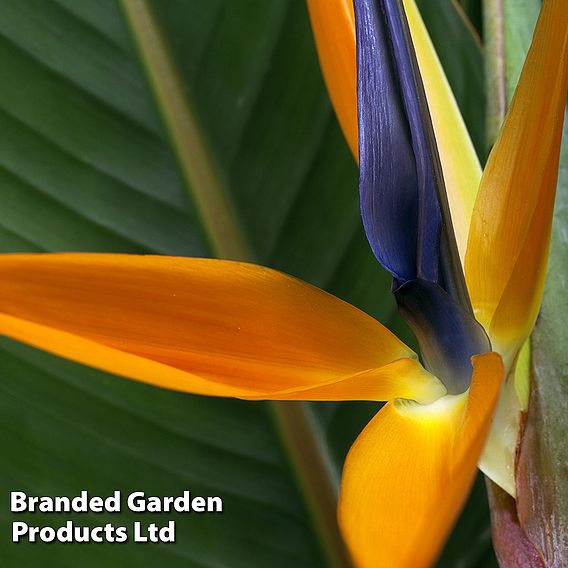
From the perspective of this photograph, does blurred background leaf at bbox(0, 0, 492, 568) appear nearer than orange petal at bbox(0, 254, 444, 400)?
No

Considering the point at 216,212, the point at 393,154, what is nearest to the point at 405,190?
the point at 393,154

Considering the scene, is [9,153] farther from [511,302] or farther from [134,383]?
[511,302]

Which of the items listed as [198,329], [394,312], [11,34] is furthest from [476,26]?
[198,329]

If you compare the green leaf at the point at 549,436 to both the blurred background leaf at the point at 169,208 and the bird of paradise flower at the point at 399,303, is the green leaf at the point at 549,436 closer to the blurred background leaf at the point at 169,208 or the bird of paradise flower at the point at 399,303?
the bird of paradise flower at the point at 399,303

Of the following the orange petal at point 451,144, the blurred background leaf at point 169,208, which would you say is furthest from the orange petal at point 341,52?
the blurred background leaf at point 169,208

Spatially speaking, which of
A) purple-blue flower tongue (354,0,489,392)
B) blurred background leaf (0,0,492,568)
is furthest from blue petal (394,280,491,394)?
blurred background leaf (0,0,492,568)

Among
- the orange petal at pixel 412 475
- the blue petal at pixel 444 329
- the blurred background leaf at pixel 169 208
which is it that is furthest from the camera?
the blurred background leaf at pixel 169 208

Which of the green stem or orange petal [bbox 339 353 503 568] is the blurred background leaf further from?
orange petal [bbox 339 353 503 568]

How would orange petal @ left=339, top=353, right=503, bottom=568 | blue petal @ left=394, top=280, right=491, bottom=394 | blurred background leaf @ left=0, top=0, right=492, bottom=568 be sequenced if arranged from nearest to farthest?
orange petal @ left=339, top=353, right=503, bottom=568
blue petal @ left=394, top=280, right=491, bottom=394
blurred background leaf @ left=0, top=0, right=492, bottom=568
